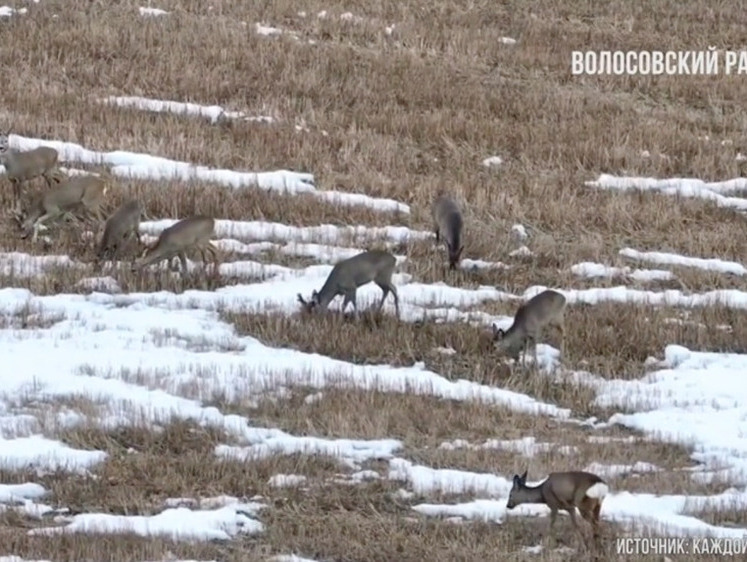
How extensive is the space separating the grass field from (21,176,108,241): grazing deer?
261 millimetres

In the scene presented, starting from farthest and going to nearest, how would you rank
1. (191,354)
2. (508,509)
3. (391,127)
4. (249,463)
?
(391,127) → (191,354) → (249,463) → (508,509)

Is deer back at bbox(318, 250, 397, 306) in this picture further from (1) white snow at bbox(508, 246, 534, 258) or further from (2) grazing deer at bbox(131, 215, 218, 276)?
(1) white snow at bbox(508, 246, 534, 258)

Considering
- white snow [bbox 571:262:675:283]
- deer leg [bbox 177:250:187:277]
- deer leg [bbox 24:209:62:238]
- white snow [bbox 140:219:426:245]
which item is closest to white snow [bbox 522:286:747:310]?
white snow [bbox 571:262:675:283]

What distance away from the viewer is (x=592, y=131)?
928 inches

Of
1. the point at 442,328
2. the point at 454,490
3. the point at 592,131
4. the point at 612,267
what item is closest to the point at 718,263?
the point at 612,267

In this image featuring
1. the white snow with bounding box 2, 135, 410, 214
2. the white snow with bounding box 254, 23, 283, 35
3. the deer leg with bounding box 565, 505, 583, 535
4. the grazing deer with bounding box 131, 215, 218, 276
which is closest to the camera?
the deer leg with bounding box 565, 505, 583, 535

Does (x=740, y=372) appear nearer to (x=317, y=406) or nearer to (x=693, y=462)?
(x=693, y=462)

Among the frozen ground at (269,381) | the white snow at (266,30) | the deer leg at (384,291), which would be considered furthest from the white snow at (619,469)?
the white snow at (266,30)

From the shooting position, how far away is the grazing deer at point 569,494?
30.3 feet

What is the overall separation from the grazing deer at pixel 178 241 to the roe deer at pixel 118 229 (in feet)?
1.17

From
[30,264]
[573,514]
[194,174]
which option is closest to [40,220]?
[30,264]

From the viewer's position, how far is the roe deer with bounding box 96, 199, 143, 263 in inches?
619

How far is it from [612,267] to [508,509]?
784 centimetres

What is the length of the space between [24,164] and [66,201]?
5.24 ft
